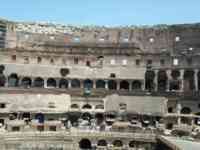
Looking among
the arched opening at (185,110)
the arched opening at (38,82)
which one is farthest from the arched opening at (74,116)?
the arched opening at (185,110)

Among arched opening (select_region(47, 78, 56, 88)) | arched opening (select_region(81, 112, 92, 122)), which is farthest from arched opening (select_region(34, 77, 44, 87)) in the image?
arched opening (select_region(81, 112, 92, 122))

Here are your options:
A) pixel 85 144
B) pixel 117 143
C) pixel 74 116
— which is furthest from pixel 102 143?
pixel 74 116

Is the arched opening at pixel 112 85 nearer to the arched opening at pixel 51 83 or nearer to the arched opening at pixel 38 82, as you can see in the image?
the arched opening at pixel 51 83

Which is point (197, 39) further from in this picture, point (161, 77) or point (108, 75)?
point (108, 75)

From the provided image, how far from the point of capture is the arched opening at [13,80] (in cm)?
5878

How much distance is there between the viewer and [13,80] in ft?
196

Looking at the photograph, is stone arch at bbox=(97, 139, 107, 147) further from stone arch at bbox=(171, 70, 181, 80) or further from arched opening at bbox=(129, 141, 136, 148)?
stone arch at bbox=(171, 70, 181, 80)

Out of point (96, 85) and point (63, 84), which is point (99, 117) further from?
point (63, 84)

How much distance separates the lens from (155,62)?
6159 centimetres

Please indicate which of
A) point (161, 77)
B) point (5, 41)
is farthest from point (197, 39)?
point (5, 41)

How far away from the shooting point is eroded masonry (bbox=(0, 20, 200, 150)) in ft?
151

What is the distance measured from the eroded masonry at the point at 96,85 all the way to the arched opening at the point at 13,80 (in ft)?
0.52

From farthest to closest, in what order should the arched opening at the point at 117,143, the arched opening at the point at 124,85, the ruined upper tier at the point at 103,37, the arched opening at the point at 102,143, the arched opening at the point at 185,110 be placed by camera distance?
the ruined upper tier at the point at 103,37 < the arched opening at the point at 124,85 < the arched opening at the point at 185,110 < the arched opening at the point at 102,143 < the arched opening at the point at 117,143

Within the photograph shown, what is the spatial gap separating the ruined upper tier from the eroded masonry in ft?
0.57
